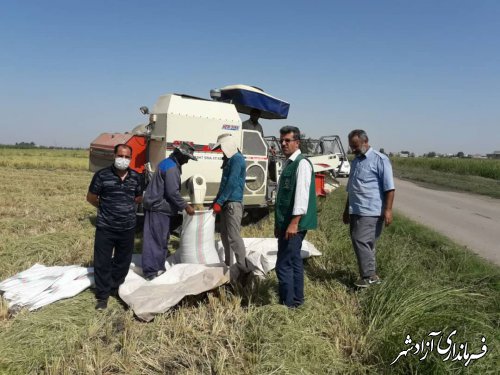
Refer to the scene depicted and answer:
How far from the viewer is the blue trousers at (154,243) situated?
16.5ft

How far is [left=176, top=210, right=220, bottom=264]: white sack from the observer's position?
17.4 feet

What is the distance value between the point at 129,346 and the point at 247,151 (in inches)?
206

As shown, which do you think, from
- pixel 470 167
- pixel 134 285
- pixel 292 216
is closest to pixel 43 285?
pixel 134 285

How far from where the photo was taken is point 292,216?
391 centimetres

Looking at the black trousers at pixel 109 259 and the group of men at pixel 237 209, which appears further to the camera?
the black trousers at pixel 109 259

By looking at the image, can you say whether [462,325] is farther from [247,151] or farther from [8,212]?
[8,212]

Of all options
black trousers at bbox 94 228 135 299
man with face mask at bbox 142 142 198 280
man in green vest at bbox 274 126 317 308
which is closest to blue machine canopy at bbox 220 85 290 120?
man with face mask at bbox 142 142 198 280

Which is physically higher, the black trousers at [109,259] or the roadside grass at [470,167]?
the roadside grass at [470,167]

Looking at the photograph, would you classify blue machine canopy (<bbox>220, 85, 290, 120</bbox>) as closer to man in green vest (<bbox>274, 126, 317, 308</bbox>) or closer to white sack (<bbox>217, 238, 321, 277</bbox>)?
white sack (<bbox>217, 238, 321, 277</bbox>)

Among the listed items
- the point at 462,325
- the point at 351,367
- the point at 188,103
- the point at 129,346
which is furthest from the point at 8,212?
the point at 462,325

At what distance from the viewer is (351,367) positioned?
2977 mm

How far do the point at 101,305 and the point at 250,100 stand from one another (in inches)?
213

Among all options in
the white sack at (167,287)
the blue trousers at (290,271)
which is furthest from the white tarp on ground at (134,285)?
the blue trousers at (290,271)

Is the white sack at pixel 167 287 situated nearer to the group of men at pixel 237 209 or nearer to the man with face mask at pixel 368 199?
the group of men at pixel 237 209
